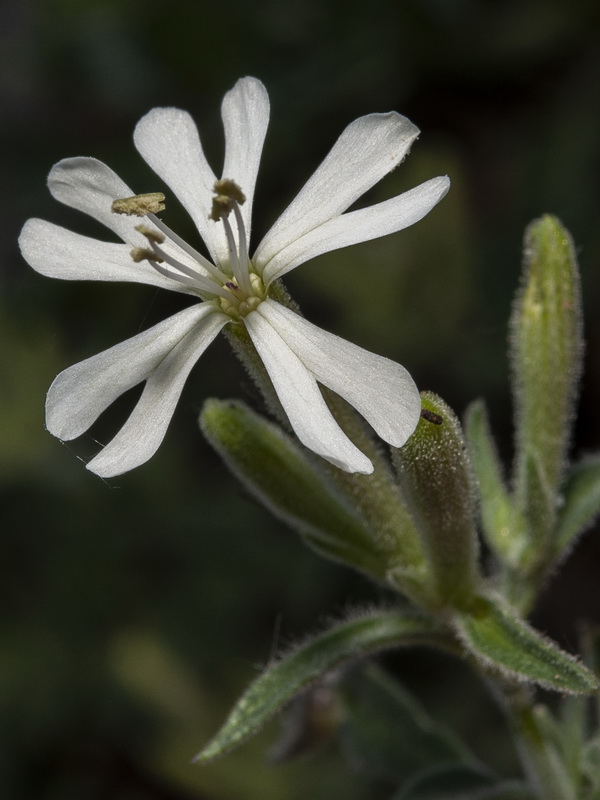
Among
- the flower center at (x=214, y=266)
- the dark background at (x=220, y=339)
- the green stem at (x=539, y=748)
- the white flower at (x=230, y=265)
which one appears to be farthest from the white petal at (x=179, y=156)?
the dark background at (x=220, y=339)

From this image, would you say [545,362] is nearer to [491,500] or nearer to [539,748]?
[491,500]

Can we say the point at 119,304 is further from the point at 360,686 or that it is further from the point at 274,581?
the point at 360,686

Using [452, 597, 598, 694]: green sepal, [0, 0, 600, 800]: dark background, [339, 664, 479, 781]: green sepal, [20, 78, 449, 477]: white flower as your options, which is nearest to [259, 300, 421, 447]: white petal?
[20, 78, 449, 477]: white flower

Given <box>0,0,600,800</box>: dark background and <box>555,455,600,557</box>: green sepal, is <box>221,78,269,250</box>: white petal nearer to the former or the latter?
<box>555,455,600,557</box>: green sepal

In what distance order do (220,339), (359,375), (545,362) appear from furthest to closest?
(220,339) → (545,362) → (359,375)

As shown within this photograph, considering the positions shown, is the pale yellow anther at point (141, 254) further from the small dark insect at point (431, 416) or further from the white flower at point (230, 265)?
the small dark insect at point (431, 416)

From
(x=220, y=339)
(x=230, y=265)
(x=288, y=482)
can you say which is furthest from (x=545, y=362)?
(x=220, y=339)

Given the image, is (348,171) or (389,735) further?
(389,735)
